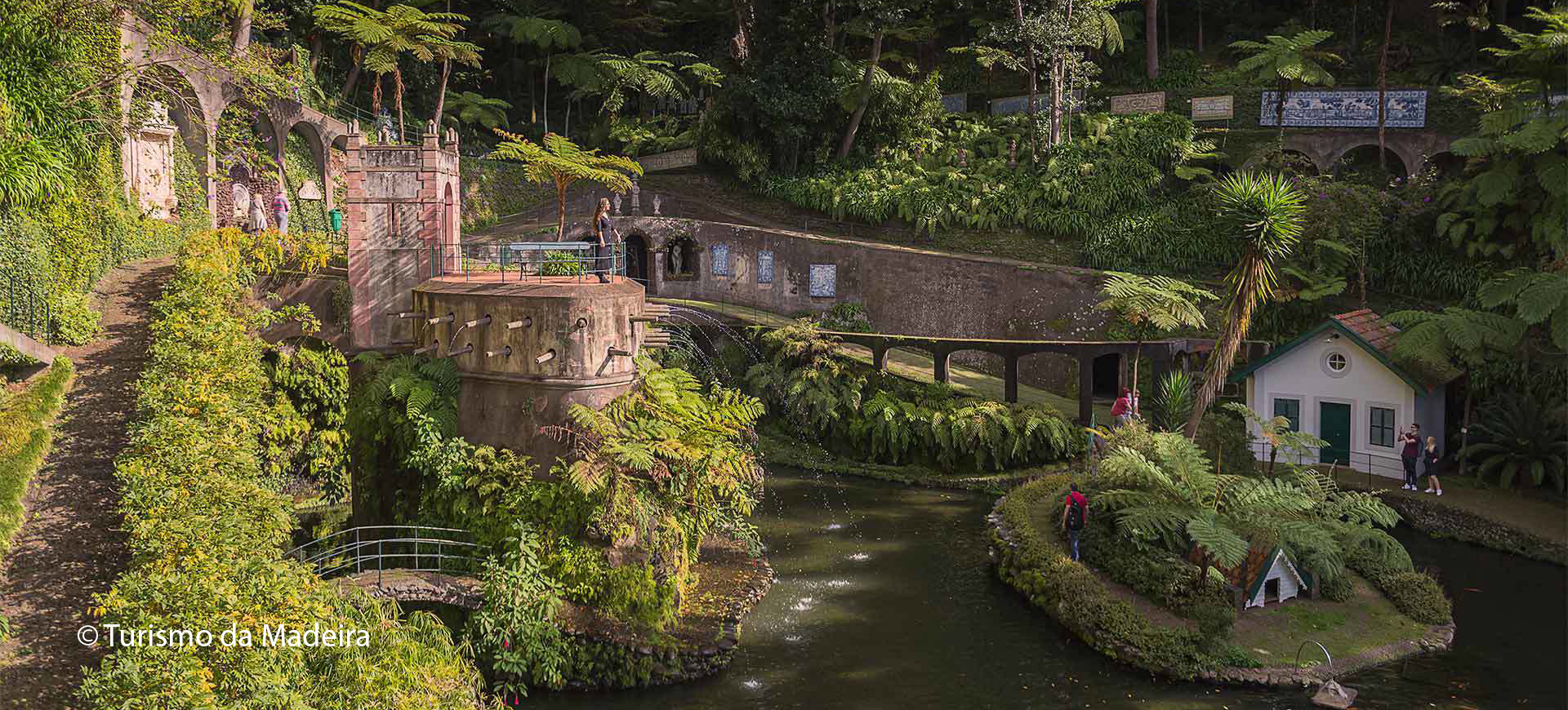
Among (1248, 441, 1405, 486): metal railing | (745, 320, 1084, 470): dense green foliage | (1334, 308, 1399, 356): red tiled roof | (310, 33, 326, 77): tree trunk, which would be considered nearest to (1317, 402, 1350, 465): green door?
(1248, 441, 1405, 486): metal railing

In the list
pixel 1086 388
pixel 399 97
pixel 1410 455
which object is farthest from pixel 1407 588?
pixel 399 97

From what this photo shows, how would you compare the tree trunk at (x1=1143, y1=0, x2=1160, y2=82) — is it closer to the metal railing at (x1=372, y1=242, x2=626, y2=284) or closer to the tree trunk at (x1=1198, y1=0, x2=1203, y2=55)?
the tree trunk at (x1=1198, y1=0, x2=1203, y2=55)

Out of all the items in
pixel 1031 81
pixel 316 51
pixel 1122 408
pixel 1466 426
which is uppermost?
pixel 316 51

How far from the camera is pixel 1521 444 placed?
898 inches

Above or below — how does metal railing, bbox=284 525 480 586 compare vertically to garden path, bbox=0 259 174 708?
below

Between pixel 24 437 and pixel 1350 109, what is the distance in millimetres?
36389

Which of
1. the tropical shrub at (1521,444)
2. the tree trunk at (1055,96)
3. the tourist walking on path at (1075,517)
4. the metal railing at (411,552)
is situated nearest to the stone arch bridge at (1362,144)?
the tree trunk at (1055,96)

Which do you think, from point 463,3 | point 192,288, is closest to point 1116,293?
point 192,288

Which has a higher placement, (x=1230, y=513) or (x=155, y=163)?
(x=155, y=163)

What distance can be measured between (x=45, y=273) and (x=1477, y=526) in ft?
84.7

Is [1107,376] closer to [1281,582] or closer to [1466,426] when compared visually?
[1466,426]

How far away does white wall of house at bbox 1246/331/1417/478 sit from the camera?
24.1 m

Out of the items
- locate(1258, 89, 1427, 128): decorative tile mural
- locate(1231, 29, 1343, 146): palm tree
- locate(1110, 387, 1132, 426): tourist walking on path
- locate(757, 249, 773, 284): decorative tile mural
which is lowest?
locate(1110, 387, 1132, 426): tourist walking on path

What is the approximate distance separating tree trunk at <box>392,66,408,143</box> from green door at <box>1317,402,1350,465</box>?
24.2m
